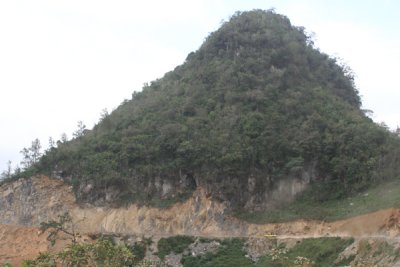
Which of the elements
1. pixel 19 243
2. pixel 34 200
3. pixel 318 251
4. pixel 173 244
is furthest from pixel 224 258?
pixel 34 200

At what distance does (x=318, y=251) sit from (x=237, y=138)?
54.8 feet

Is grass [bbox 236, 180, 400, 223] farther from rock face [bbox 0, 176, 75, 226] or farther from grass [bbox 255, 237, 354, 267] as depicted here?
rock face [bbox 0, 176, 75, 226]

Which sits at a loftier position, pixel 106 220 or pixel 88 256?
pixel 88 256

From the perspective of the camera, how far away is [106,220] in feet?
177

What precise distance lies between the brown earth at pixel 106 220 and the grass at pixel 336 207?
28.1 inches

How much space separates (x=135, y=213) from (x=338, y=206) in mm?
19312

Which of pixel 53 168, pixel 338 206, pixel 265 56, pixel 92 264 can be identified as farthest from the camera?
pixel 265 56

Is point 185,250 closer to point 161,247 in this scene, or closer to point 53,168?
point 161,247

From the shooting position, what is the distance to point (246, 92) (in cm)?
5947

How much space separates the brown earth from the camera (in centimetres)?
4972

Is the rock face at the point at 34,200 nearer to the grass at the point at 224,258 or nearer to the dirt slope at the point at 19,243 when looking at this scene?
the dirt slope at the point at 19,243

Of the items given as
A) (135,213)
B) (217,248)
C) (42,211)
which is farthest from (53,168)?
(217,248)

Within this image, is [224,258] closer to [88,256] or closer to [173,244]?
[173,244]

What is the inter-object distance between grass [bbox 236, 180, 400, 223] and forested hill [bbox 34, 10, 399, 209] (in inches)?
48.2
